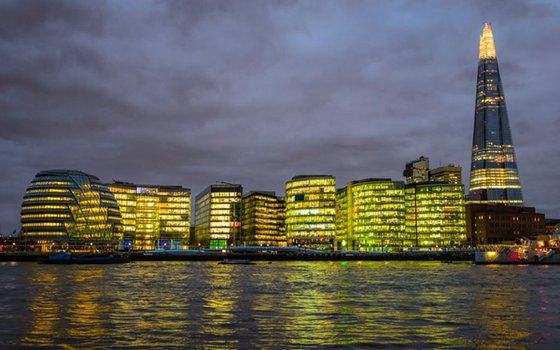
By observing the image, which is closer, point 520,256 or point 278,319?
point 278,319

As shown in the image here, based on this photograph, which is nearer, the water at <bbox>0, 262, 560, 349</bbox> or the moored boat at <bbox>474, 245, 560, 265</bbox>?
the water at <bbox>0, 262, 560, 349</bbox>

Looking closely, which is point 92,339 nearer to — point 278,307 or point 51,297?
point 278,307

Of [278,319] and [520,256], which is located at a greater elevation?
[278,319]

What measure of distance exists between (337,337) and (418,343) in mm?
4675

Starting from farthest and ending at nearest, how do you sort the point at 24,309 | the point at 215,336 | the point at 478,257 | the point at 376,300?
the point at 478,257
the point at 376,300
the point at 24,309
the point at 215,336

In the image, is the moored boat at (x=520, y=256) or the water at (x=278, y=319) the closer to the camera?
the water at (x=278, y=319)

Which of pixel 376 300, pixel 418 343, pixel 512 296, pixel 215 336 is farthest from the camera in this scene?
pixel 512 296

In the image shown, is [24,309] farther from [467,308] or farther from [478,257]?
[478,257]

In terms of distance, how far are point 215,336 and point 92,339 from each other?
708cm

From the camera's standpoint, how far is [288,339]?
31750 mm

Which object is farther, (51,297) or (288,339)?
(51,297)

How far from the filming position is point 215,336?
3303 centimetres

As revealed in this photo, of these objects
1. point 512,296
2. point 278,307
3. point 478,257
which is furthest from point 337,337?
point 478,257

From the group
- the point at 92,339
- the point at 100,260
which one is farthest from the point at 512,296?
the point at 100,260
